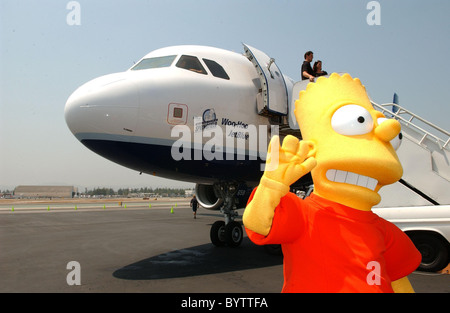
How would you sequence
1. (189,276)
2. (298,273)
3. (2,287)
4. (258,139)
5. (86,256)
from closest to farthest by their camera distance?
(298,273), (2,287), (189,276), (258,139), (86,256)

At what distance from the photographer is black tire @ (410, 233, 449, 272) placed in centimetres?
700

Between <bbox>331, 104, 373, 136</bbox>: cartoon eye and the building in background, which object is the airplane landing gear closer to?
<bbox>331, 104, 373, 136</bbox>: cartoon eye

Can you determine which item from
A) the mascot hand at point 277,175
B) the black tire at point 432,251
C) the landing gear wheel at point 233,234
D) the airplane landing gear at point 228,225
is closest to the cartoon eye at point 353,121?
the mascot hand at point 277,175

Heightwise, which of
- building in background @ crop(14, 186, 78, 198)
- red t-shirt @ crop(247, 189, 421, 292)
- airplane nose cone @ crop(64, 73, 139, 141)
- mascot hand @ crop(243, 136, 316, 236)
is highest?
airplane nose cone @ crop(64, 73, 139, 141)

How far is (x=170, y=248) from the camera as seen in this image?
1033 centimetres

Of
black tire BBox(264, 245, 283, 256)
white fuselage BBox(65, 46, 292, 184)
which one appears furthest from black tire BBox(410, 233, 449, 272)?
white fuselage BBox(65, 46, 292, 184)

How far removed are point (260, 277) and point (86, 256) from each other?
523 centimetres

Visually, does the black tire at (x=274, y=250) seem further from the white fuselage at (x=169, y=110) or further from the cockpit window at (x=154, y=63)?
the cockpit window at (x=154, y=63)

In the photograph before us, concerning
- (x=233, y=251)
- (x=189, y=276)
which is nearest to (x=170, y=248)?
(x=233, y=251)

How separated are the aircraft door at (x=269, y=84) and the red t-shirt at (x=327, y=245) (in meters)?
5.53

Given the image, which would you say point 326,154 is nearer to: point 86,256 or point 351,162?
point 351,162

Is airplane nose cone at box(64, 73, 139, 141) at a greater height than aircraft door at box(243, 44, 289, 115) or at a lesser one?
lesser

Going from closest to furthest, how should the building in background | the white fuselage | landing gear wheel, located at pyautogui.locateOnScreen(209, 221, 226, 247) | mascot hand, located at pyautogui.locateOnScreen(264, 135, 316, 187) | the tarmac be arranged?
mascot hand, located at pyautogui.locateOnScreen(264, 135, 316, 187)
the tarmac
the white fuselage
landing gear wheel, located at pyautogui.locateOnScreen(209, 221, 226, 247)
the building in background

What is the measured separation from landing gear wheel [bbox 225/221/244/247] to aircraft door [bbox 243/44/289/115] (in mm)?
3950
